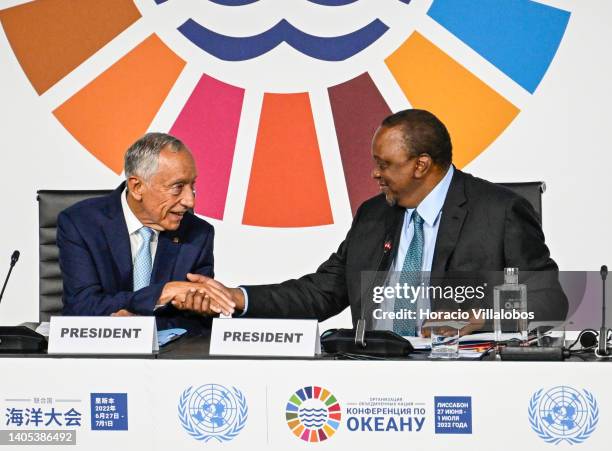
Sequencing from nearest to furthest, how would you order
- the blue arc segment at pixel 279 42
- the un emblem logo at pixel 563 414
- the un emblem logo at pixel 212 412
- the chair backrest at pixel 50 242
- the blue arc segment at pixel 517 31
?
the un emblem logo at pixel 563 414 → the un emblem logo at pixel 212 412 → the chair backrest at pixel 50 242 → the blue arc segment at pixel 517 31 → the blue arc segment at pixel 279 42

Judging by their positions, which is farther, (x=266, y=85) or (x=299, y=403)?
(x=266, y=85)

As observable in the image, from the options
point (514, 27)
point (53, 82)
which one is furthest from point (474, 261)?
point (53, 82)

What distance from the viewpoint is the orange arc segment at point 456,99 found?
4.81m

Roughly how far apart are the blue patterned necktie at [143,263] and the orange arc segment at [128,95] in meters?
1.44

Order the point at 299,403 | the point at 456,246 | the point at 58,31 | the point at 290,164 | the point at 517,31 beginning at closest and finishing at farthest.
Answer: the point at 299,403, the point at 456,246, the point at 517,31, the point at 290,164, the point at 58,31

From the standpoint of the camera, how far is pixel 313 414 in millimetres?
2492

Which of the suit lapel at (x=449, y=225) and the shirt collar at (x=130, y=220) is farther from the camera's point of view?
the shirt collar at (x=130, y=220)

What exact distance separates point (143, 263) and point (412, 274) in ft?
Result: 3.74

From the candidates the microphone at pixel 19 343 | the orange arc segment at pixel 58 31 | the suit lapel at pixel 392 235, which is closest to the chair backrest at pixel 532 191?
the suit lapel at pixel 392 235

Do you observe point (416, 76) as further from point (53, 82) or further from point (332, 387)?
point (332, 387)

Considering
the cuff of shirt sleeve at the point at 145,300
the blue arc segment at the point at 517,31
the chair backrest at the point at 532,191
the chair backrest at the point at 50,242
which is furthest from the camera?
the blue arc segment at the point at 517,31

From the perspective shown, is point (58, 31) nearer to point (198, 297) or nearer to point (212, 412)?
point (198, 297)

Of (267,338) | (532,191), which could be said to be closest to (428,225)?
(532,191)

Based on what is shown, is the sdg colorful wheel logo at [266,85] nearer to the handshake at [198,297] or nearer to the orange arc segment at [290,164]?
the orange arc segment at [290,164]
